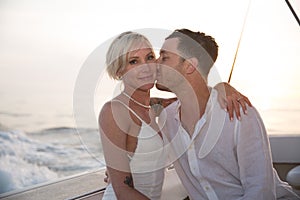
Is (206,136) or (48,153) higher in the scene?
(206,136)

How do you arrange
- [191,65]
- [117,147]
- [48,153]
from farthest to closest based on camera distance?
[48,153] < [191,65] < [117,147]

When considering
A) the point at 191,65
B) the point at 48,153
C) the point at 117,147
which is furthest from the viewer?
the point at 48,153

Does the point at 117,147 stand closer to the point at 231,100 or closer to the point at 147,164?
the point at 147,164

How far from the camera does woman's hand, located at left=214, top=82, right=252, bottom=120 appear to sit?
1315 millimetres

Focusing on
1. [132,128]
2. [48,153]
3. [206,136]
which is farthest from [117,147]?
[48,153]

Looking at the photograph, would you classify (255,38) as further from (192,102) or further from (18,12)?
(18,12)

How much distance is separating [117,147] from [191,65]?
0.31 m

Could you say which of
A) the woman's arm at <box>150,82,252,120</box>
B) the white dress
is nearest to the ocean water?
the white dress

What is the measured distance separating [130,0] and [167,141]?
2273mm

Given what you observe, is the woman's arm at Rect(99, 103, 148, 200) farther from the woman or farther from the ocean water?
the ocean water

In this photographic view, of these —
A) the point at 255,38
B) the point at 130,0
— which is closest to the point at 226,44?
the point at 255,38

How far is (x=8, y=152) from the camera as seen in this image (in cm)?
422

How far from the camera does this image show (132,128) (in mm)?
1346

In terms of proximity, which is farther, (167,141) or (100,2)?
(100,2)
